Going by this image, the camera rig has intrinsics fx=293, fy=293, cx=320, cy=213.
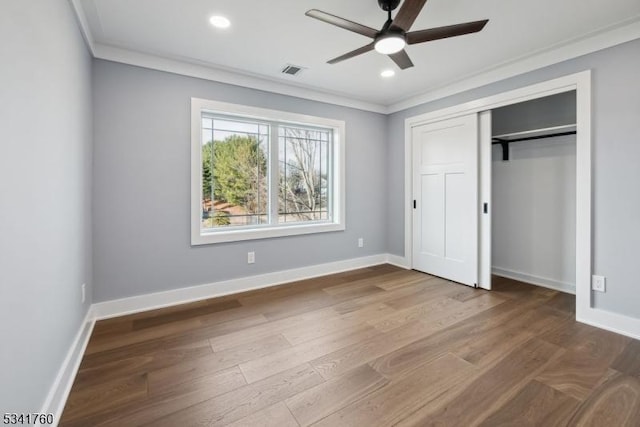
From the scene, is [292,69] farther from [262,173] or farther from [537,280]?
[537,280]

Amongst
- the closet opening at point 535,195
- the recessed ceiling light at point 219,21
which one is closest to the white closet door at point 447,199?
the closet opening at point 535,195

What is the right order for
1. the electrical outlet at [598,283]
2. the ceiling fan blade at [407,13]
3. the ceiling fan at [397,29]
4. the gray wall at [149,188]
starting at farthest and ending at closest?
the gray wall at [149,188] < the electrical outlet at [598,283] < the ceiling fan at [397,29] < the ceiling fan blade at [407,13]

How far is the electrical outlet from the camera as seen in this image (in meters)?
2.46

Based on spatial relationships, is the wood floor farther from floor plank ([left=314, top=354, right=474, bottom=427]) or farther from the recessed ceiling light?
the recessed ceiling light

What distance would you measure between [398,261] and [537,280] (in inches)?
67.5

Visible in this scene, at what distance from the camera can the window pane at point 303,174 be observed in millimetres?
3834

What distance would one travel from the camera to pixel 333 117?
4.01 metres

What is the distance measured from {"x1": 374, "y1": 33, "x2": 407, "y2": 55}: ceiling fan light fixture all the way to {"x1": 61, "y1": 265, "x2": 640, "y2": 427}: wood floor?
2139 millimetres

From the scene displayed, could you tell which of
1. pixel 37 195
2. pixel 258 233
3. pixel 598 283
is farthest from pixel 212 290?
pixel 598 283

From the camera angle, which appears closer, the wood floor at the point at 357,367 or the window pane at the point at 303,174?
the wood floor at the point at 357,367

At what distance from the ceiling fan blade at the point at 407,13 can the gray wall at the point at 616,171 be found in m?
1.88

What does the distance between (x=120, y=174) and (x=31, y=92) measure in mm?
1515

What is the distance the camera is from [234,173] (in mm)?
3459

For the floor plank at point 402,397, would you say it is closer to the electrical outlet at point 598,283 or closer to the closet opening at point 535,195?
the electrical outlet at point 598,283
